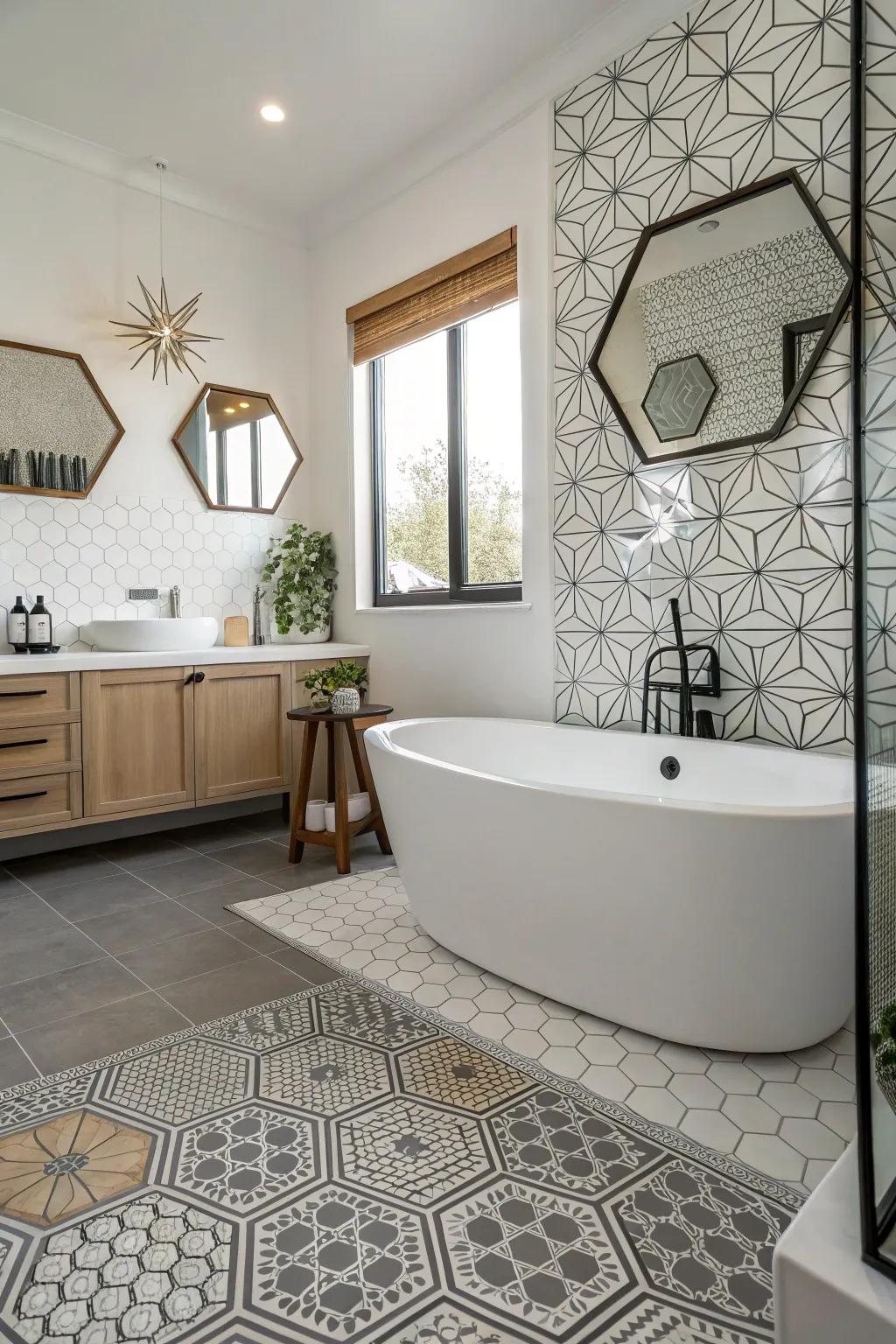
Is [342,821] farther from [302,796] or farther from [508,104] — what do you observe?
[508,104]

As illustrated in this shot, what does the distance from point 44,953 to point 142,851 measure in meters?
1.13

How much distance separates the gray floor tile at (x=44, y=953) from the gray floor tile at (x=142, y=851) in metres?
0.71

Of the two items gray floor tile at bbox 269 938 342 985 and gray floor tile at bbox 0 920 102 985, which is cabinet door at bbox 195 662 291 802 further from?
gray floor tile at bbox 269 938 342 985

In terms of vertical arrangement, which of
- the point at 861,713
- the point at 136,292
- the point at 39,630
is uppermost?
the point at 136,292

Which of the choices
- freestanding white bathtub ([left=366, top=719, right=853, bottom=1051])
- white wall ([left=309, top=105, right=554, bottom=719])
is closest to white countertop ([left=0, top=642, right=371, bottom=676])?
white wall ([left=309, top=105, right=554, bottom=719])

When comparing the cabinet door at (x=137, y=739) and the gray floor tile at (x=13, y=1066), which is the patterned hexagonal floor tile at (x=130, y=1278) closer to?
the gray floor tile at (x=13, y=1066)

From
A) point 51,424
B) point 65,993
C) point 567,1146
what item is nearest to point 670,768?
point 567,1146

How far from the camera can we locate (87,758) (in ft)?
10.8

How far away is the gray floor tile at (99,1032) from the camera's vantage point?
190 cm

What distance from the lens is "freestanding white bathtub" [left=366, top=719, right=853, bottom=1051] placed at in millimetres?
1702

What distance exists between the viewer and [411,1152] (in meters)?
1.55

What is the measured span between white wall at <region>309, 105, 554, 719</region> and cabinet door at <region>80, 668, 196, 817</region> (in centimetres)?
103

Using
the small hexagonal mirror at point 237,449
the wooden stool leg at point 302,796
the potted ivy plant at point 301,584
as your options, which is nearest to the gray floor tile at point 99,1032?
the wooden stool leg at point 302,796

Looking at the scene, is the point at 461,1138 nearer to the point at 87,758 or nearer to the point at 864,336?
the point at 864,336
